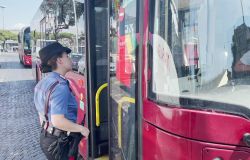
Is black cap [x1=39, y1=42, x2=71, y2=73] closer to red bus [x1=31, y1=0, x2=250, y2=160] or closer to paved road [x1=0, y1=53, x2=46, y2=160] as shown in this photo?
red bus [x1=31, y1=0, x2=250, y2=160]

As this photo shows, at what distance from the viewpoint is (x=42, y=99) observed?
2975mm

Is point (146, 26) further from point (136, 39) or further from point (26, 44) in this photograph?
point (26, 44)

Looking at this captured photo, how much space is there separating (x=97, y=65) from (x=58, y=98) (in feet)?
2.91

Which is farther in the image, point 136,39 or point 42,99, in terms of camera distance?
point 42,99

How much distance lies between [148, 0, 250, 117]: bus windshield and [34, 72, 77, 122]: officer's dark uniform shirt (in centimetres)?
95

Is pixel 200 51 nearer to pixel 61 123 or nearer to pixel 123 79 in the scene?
pixel 123 79

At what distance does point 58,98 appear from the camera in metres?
2.81

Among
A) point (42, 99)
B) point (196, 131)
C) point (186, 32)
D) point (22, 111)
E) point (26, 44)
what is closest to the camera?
point (196, 131)

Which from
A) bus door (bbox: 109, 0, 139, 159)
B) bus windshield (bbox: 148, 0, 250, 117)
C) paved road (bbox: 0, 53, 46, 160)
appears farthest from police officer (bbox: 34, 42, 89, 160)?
paved road (bbox: 0, 53, 46, 160)

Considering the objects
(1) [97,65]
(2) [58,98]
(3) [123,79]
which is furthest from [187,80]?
(1) [97,65]

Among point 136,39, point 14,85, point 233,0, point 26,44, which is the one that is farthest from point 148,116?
point 26,44

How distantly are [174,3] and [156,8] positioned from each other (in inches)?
5.1

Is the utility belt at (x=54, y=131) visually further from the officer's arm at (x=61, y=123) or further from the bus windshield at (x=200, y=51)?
the bus windshield at (x=200, y=51)

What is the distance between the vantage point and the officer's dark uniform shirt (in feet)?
9.20
